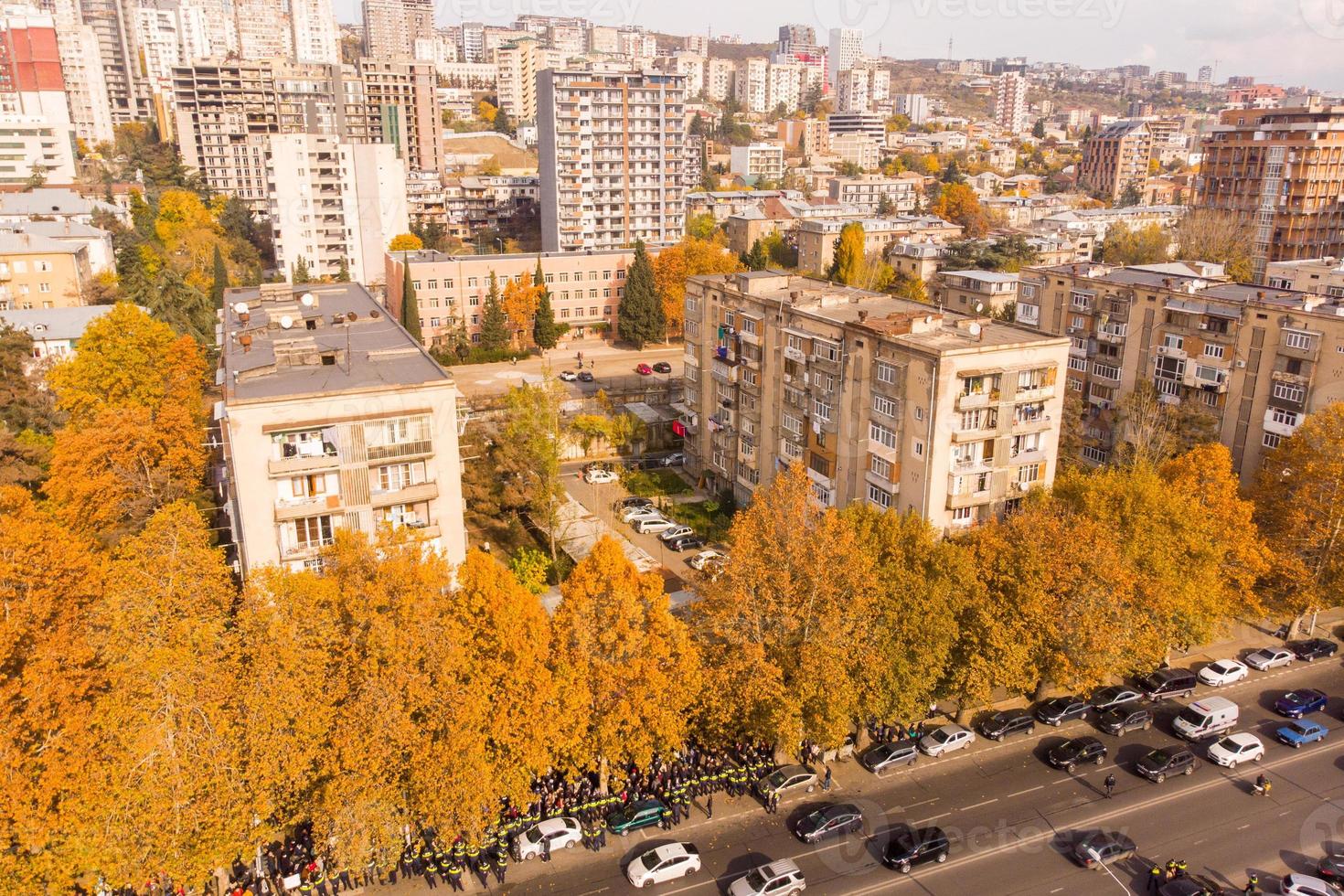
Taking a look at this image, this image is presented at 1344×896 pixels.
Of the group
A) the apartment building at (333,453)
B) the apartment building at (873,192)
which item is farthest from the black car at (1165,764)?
the apartment building at (873,192)

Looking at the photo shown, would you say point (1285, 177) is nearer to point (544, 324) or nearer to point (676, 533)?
point (544, 324)

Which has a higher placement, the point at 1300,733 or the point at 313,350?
the point at 313,350

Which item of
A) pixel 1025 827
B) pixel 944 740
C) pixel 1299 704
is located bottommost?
pixel 1025 827

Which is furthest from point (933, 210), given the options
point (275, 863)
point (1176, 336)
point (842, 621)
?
point (275, 863)

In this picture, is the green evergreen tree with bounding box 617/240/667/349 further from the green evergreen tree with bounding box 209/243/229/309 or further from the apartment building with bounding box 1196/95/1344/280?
the apartment building with bounding box 1196/95/1344/280

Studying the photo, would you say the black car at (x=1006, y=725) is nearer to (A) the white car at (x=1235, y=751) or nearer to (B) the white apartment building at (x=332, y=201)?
(A) the white car at (x=1235, y=751)

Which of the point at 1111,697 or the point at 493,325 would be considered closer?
the point at 1111,697

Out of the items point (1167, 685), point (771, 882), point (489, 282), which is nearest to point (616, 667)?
point (771, 882)
